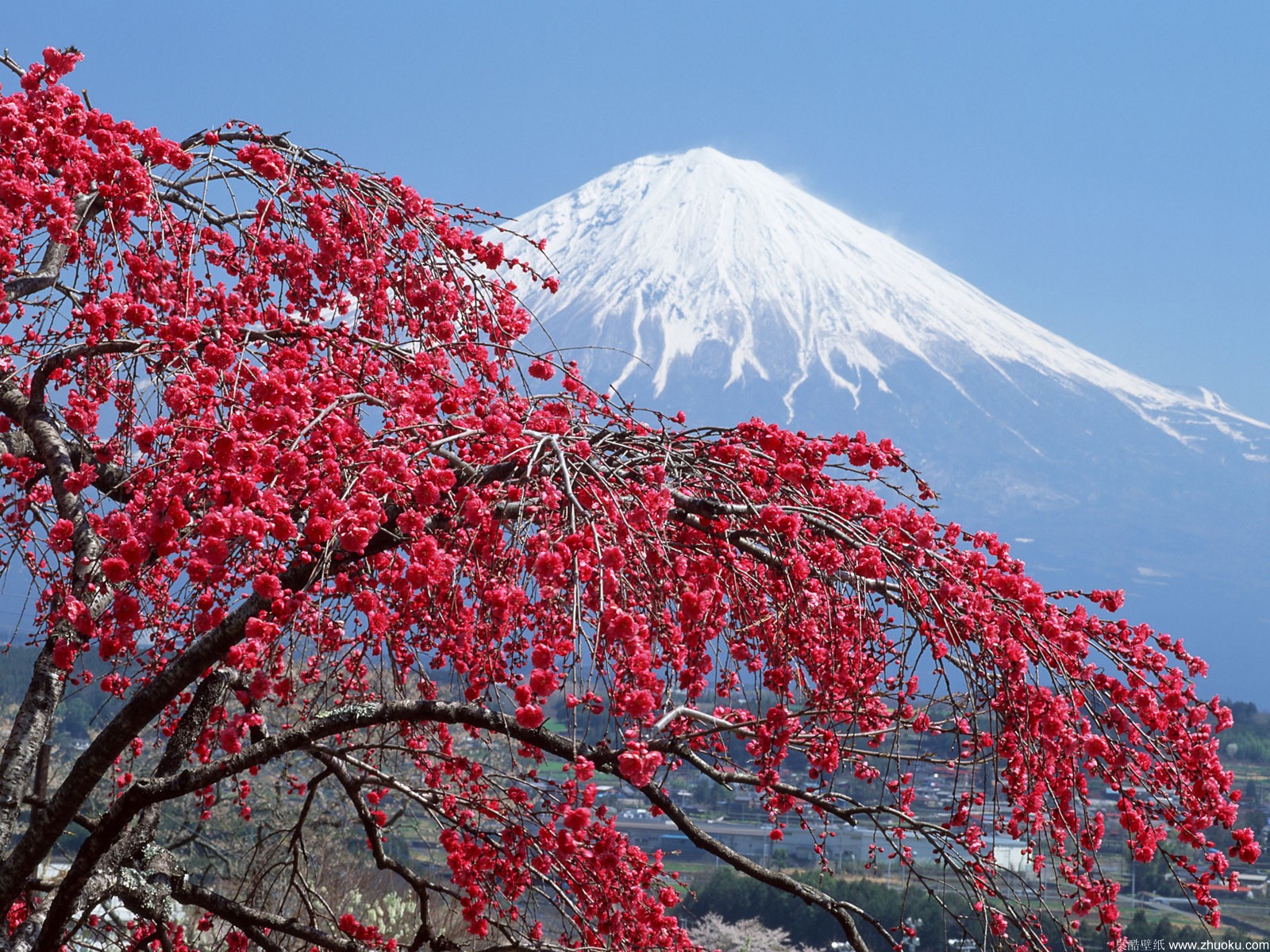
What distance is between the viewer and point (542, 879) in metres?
4.09

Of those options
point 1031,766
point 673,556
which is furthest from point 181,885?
point 1031,766

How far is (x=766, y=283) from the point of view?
132125 millimetres

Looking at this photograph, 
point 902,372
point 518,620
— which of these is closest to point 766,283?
point 902,372

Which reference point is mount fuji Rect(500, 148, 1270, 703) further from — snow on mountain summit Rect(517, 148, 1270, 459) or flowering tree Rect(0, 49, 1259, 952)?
flowering tree Rect(0, 49, 1259, 952)

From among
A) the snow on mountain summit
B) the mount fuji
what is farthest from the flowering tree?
the snow on mountain summit

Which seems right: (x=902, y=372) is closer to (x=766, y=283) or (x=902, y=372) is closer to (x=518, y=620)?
(x=766, y=283)

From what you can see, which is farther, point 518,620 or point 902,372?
point 902,372

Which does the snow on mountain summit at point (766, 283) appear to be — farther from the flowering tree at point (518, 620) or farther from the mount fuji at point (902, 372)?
the flowering tree at point (518, 620)

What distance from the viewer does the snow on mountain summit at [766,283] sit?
131375 millimetres

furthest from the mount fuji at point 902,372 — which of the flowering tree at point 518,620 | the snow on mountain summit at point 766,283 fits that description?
the flowering tree at point 518,620

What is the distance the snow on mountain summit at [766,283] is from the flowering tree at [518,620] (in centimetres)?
12196

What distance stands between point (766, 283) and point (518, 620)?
13087 centimetres

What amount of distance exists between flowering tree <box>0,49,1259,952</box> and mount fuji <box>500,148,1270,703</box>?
112343 mm

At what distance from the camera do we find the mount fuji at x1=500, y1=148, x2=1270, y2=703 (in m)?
128
